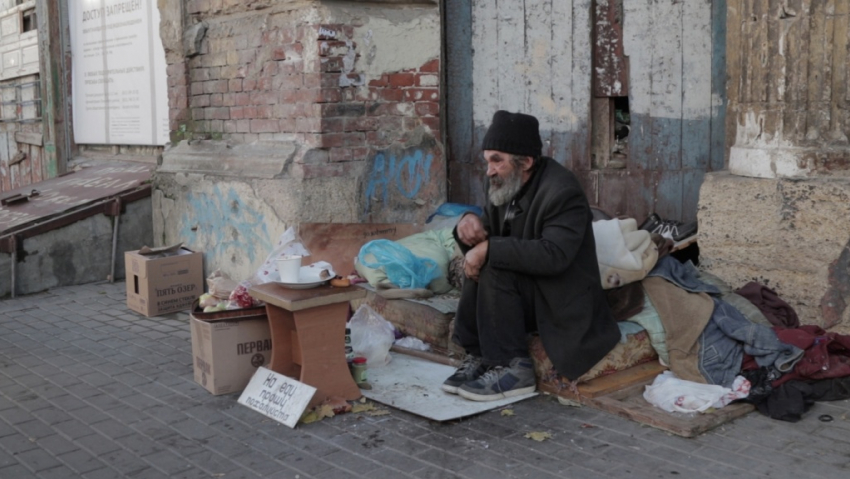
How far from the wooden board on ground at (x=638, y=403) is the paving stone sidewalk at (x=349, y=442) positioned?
5 cm

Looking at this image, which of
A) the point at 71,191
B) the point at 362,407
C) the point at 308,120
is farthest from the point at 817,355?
the point at 71,191

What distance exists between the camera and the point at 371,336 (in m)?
5.02

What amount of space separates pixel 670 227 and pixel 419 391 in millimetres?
2104

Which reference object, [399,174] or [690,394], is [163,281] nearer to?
[399,174]

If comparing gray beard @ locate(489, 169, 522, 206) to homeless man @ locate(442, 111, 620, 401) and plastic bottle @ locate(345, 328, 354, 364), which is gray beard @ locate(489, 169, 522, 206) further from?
plastic bottle @ locate(345, 328, 354, 364)

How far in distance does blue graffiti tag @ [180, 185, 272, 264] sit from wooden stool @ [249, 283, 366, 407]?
198cm

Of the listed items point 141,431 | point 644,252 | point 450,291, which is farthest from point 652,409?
point 141,431

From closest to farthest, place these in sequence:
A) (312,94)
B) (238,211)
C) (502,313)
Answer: (502,313) < (312,94) < (238,211)

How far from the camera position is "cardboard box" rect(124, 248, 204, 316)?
6.48m

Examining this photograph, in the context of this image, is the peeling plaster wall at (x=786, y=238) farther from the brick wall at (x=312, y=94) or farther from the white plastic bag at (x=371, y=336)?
the brick wall at (x=312, y=94)

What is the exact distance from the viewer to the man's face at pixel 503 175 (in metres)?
4.34

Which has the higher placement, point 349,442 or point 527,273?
point 527,273

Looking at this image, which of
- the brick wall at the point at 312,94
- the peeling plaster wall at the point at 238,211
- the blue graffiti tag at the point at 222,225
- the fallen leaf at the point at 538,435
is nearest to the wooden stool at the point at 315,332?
the fallen leaf at the point at 538,435

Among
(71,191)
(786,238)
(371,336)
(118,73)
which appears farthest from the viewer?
(118,73)
